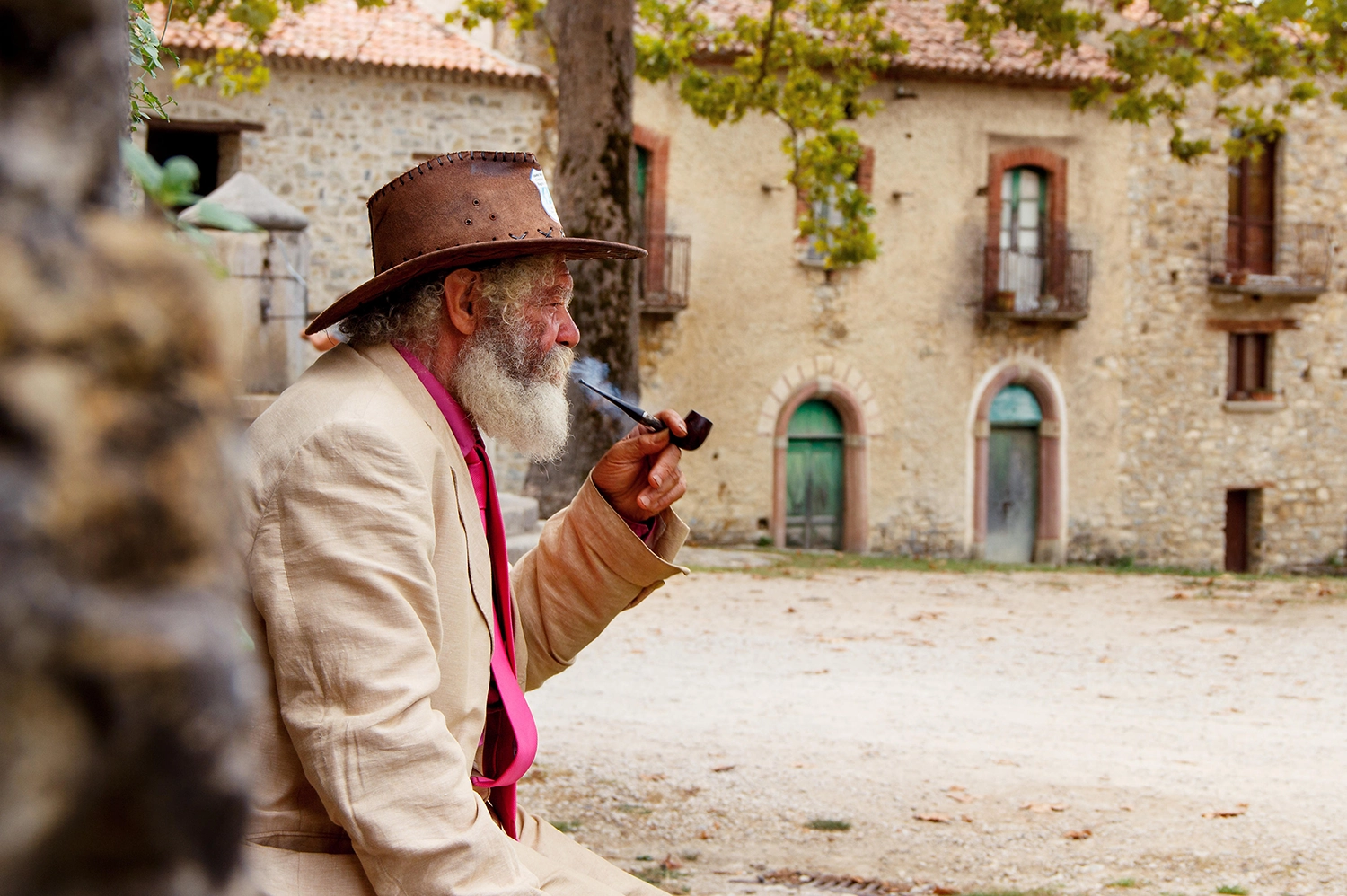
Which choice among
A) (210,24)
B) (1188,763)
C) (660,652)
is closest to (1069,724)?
(1188,763)

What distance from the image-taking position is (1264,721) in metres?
6.56

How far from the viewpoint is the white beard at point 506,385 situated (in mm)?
2289

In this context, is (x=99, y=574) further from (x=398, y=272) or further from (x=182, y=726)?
(x=398, y=272)

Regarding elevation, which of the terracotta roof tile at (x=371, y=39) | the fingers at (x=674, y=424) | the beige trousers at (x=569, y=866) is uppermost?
the terracotta roof tile at (x=371, y=39)

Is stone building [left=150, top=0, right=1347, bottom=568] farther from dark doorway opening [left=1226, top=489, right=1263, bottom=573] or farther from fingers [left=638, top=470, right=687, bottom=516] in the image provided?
fingers [left=638, top=470, right=687, bottom=516]

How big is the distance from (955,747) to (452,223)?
427 cm

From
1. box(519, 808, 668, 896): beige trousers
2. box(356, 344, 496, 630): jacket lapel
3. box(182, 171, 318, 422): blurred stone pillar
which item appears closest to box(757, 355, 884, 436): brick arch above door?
box(182, 171, 318, 422): blurred stone pillar

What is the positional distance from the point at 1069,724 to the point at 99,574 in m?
6.35

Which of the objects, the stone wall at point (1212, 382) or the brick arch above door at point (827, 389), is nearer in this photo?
the brick arch above door at point (827, 389)

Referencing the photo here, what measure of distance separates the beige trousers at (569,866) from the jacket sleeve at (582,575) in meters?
0.33

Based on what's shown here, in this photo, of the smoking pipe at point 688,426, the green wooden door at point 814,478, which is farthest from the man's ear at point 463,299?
the green wooden door at point 814,478

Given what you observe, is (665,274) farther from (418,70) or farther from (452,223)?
(452,223)

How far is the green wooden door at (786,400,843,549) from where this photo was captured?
18.3 metres

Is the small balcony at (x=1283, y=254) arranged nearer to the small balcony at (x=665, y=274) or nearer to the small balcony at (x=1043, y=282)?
the small balcony at (x=1043, y=282)
